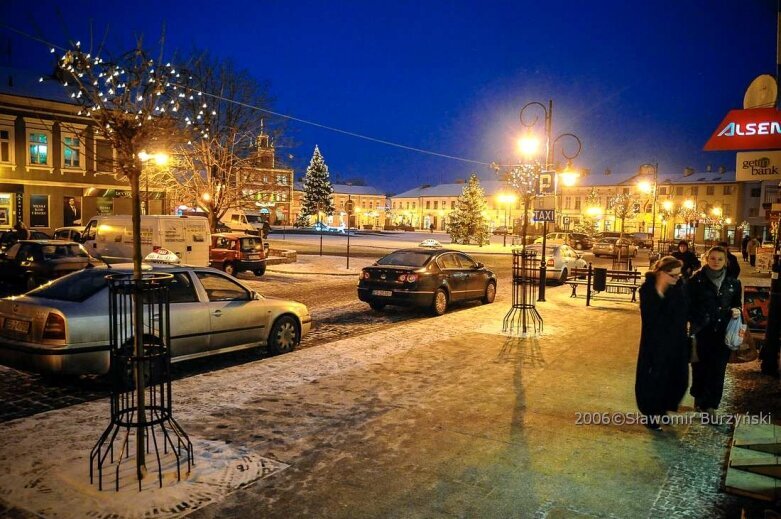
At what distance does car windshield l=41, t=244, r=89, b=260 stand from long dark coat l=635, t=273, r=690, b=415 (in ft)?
51.3

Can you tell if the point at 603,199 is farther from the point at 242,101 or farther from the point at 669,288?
the point at 669,288

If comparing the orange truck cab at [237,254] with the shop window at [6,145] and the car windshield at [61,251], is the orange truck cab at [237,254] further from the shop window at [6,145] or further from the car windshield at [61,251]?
the shop window at [6,145]

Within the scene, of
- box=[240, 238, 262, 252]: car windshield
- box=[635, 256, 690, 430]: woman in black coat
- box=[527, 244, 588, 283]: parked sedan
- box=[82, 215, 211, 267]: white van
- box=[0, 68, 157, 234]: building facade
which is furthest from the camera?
box=[0, 68, 157, 234]: building facade

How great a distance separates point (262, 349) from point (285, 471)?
511cm

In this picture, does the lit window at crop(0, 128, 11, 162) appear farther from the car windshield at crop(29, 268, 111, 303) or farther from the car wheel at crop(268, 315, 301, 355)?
the car wheel at crop(268, 315, 301, 355)

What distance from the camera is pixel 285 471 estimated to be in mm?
4996

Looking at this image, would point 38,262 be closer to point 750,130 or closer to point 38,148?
point 750,130

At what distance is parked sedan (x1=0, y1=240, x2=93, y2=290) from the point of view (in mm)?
15992

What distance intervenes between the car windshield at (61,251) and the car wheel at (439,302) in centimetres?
1015

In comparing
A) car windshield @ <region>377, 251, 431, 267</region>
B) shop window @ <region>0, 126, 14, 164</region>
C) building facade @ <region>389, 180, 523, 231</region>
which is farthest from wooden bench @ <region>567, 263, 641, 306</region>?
building facade @ <region>389, 180, 523, 231</region>

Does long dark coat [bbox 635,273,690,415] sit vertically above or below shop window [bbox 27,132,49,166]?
below

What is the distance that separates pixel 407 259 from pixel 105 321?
8356mm

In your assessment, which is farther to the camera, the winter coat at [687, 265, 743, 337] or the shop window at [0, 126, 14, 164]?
the shop window at [0, 126, 14, 164]

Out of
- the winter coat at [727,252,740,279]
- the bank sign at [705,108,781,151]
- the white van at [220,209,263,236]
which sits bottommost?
the winter coat at [727,252,740,279]
